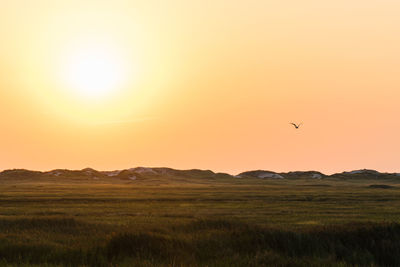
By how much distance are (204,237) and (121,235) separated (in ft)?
11.3

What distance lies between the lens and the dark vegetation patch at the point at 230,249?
14.4m

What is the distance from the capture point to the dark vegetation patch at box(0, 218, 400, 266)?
565 inches

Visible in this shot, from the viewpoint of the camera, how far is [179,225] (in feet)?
72.2

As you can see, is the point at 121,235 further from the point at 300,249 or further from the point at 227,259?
the point at 300,249

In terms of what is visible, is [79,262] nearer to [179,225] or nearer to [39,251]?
[39,251]

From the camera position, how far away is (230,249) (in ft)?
51.5

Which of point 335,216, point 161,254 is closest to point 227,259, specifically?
point 161,254

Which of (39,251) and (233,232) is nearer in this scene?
(39,251)

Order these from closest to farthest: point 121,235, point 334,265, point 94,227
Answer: point 334,265 < point 121,235 < point 94,227

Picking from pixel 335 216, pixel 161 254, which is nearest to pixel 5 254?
pixel 161 254

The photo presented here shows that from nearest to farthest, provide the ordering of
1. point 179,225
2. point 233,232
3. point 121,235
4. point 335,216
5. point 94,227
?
point 121,235
point 233,232
point 179,225
point 94,227
point 335,216

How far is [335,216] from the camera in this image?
3247 centimetres

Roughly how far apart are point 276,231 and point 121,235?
21.9 ft

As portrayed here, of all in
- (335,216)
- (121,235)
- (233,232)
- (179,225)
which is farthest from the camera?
(335,216)
